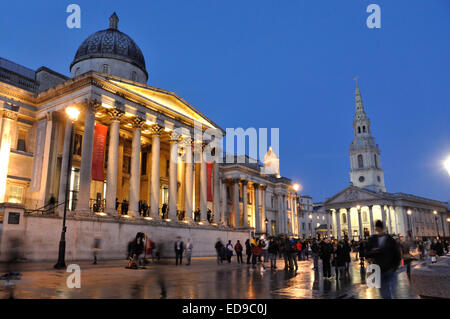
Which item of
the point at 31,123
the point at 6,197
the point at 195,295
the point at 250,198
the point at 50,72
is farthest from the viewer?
the point at 250,198

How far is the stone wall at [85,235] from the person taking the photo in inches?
741

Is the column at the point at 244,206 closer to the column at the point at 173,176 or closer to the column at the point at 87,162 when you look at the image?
the column at the point at 173,176

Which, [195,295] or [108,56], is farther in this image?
[108,56]

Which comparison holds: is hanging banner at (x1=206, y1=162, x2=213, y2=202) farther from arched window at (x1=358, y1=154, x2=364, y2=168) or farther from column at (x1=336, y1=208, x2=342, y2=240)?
arched window at (x1=358, y1=154, x2=364, y2=168)

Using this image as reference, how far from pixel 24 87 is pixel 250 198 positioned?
134ft

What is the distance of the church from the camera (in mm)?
21609

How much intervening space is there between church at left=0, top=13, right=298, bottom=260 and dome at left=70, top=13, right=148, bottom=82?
0.40 ft

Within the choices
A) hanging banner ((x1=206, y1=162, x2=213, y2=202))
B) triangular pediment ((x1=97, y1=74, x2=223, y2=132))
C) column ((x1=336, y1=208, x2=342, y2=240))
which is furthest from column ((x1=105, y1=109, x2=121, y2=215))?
column ((x1=336, y1=208, x2=342, y2=240))

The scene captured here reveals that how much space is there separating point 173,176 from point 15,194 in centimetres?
1256

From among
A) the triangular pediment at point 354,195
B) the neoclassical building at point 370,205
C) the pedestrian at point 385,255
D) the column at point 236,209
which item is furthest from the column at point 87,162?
the triangular pediment at point 354,195

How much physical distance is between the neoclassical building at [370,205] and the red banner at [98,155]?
236 feet

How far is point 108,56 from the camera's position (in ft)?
118

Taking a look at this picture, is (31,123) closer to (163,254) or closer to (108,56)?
(108,56)
